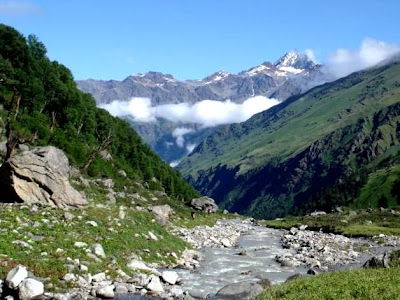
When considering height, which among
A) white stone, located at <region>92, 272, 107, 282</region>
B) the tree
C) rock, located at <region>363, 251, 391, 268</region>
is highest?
the tree

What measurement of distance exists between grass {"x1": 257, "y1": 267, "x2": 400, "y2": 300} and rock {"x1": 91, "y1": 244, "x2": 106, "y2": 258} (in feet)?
44.6

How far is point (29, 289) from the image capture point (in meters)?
25.4

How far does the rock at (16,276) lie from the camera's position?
25.5 m

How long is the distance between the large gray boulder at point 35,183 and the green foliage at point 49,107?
3448 cm

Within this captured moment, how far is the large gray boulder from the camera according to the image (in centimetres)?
4131

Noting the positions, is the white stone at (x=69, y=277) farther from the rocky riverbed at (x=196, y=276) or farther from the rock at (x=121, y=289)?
the rock at (x=121, y=289)

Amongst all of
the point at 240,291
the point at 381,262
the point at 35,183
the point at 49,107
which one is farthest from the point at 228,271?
the point at 49,107

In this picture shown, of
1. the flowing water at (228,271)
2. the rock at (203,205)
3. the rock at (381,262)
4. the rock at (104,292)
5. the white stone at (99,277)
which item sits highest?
the white stone at (99,277)

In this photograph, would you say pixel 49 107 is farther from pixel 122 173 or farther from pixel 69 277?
pixel 69 277

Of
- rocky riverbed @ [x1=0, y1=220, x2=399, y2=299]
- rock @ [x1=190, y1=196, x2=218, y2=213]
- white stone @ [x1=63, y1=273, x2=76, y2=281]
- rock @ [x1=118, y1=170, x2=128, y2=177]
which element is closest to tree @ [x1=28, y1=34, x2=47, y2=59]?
rock @ [x1=118, y1=170, x2=128, y2=177]

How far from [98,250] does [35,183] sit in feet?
39.8

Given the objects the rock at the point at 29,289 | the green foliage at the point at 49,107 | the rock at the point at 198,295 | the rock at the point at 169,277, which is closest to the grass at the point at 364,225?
the green foliage at the point at 49,107

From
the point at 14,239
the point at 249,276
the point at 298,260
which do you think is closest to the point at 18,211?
the point at 14,239

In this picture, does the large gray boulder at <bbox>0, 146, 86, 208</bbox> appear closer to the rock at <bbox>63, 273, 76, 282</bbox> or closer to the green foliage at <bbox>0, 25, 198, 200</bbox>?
the rock at <bbox>63, 273, 76, 282</bbox>
